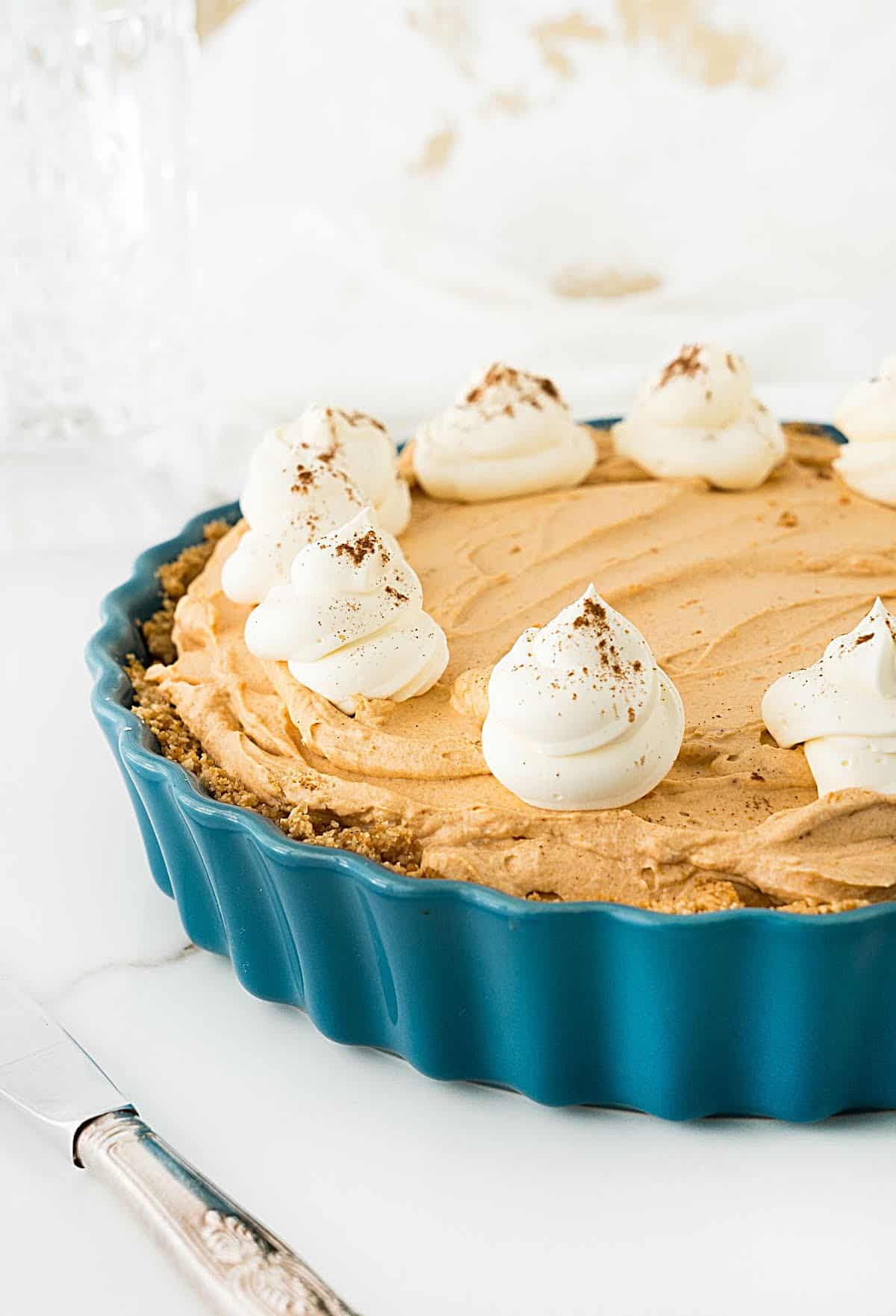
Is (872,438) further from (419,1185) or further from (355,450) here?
(419,1185)

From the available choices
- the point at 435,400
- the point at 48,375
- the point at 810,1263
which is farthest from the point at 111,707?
the point at 435,400

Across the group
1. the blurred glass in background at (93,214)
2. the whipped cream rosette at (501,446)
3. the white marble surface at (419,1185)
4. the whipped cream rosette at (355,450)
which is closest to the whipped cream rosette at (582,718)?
the white marble surface at (419,1185)

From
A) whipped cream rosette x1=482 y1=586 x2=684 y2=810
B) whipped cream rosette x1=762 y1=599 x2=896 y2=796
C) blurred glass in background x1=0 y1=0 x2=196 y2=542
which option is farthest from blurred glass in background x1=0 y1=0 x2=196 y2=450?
whipped cream rosette x1=762 y1=599 x2=896 y2=796

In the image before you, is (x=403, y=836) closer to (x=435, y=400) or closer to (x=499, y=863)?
(x=499, y=863)

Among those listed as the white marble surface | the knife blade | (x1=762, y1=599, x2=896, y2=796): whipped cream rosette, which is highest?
(x1=762, y1=599, x2=896, y2=796): whipped cream rosette

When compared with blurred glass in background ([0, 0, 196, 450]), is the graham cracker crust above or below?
below

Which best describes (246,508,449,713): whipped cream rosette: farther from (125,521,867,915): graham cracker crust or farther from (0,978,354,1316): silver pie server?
(0,978,354,1316): silver pie server

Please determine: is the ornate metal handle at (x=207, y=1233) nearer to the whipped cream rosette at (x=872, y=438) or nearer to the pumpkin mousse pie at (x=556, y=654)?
the pumpkin mousse pie at (x=556, y=654)
